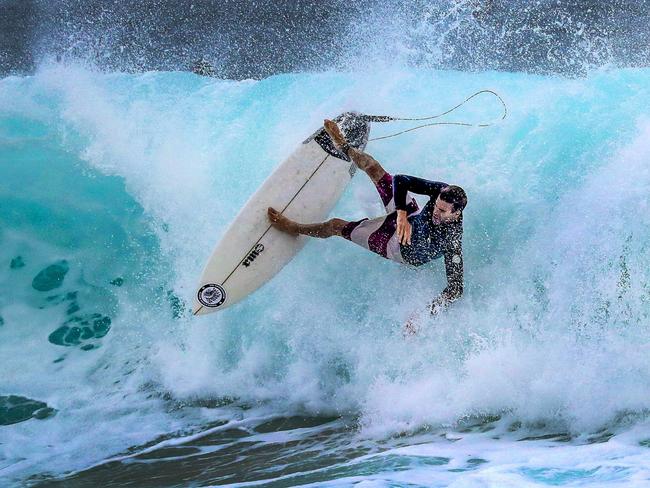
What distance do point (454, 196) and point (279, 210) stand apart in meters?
1.48

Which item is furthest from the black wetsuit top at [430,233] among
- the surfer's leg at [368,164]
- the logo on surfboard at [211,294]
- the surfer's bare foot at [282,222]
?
the logo on surfboard at [211,294]

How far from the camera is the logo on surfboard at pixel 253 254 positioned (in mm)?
5172

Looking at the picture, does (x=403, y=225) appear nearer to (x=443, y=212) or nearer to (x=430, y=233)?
(x=430, y=233)

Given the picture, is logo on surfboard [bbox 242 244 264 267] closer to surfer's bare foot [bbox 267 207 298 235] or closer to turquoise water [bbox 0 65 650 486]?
surfer's bare foot [bbox 267 207 298 235]

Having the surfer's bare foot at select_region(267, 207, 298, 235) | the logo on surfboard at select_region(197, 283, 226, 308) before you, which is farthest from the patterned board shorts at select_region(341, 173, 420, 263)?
the logo on surfboard at select_region(197, 283, 226, 308)

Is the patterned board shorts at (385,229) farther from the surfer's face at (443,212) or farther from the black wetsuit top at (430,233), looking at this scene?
the surfer's face at (443,212)

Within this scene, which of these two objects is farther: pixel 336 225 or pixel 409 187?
pixel 336 225

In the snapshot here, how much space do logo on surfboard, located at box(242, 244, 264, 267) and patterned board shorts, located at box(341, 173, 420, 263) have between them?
2.40 feet

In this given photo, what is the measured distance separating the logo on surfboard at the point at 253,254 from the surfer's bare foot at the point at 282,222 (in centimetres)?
19

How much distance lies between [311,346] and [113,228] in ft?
7.20

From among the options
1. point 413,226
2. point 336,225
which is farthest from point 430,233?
point 336,225

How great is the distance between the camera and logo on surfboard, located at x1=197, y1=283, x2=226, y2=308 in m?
5.16

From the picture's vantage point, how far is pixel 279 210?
5.21 metres

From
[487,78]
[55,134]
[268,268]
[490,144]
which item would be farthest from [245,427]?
[487,78]
